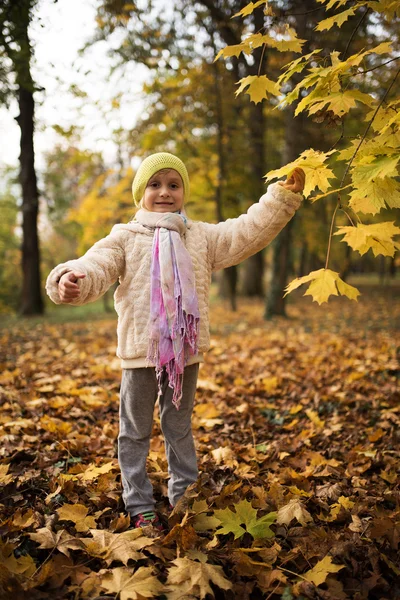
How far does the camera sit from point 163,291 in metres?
2.00

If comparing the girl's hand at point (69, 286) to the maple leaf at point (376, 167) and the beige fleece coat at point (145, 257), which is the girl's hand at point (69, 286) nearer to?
the beige fleece coat at point (145, 257)

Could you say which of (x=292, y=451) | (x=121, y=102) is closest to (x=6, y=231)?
(x=121, y=102)

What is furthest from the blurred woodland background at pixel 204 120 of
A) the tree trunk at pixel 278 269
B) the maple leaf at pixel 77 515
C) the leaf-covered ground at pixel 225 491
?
the maple leaf at pixel 77 515

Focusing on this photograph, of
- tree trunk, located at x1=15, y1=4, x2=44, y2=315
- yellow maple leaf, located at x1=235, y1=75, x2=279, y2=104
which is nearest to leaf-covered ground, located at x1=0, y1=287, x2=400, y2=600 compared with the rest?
yellow maple leaf, located at x1=235, y1=75, x2=279, y2=104

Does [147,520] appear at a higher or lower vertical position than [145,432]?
lower

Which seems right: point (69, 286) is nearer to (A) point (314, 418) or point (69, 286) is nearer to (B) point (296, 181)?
(B) point (296, 181)

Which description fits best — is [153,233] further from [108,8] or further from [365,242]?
[108,8]

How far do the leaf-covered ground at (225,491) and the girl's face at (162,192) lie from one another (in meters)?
1.49

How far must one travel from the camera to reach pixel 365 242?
1.92 meters

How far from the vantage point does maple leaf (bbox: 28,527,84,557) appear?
1789 millimetres

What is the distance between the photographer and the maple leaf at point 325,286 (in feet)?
6.29

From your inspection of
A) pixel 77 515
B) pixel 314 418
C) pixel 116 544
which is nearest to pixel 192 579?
pixel 116 544

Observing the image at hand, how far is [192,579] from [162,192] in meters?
1.71

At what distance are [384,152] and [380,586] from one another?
180 cm
